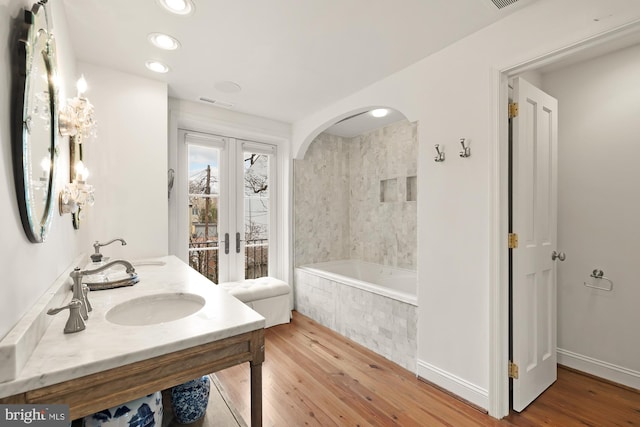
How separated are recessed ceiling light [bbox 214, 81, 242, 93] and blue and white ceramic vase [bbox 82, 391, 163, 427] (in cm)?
248

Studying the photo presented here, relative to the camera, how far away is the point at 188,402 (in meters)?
1.36

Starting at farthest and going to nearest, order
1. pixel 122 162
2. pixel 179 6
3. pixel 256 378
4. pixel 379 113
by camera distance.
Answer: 1. pixel 379 113
2. pixel 122 162
3. pixel 179 6
4. pixel 256 378

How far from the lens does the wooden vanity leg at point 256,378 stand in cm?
113

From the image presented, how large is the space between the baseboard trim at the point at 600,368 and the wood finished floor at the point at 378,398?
8 cm

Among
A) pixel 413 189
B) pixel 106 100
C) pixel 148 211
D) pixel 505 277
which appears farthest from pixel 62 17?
pixel 413 189

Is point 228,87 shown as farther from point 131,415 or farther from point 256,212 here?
point 131,415

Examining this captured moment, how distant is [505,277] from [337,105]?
7.51 ft

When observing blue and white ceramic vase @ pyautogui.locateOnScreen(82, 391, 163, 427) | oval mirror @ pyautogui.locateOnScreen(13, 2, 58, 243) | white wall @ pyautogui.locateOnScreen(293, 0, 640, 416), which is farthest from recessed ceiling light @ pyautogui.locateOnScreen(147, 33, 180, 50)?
blue and white ceramic vase @ pyautogui.locateOnScreen(82, 391, 163, 427)

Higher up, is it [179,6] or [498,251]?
[179,6]

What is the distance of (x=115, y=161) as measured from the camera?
2.36 metres

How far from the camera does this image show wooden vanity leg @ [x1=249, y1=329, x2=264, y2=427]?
113 centimetres

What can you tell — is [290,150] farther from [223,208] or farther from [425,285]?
[425,285]

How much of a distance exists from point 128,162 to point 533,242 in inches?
128

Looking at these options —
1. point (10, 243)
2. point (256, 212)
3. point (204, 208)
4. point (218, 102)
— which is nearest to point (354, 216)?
point (256, 212)
